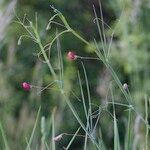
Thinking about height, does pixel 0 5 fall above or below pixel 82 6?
above

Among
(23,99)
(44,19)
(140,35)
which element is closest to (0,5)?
(44,19)

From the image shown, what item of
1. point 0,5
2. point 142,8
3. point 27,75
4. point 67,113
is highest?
point 0,5

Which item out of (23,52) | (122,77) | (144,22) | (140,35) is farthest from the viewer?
(23,52)

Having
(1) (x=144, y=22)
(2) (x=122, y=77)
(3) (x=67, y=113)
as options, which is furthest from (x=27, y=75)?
(1) (x=144, y=22)

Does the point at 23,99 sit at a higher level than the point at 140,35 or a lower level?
lower

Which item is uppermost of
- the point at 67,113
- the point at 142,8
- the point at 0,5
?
the point at 0,5

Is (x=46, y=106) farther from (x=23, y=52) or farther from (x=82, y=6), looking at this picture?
(x=82, y=6)

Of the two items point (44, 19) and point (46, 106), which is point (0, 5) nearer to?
point (44, 19)

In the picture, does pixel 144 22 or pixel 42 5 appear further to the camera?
pixel 42 5

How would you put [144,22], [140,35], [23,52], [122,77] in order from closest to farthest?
[140,35], [144,22], [122,77], [23,52]
